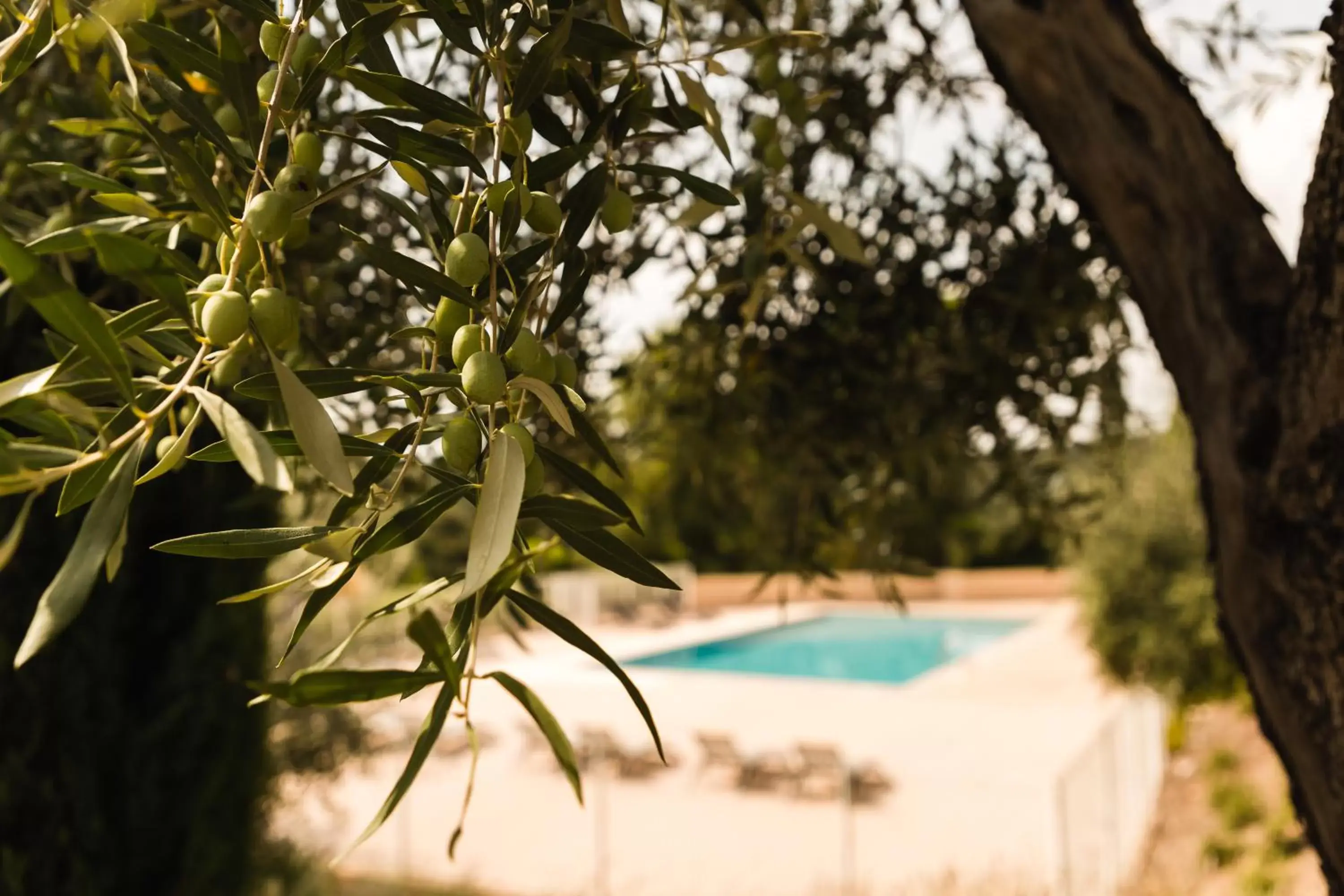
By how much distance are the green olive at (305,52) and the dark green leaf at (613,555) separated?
0.27 metres

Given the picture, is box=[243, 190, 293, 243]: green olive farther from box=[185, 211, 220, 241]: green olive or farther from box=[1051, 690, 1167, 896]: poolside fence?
box=[1051, 690, 1167, 896]: poolside fence

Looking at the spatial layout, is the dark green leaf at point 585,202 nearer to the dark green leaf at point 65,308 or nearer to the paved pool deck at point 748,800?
the dark green leaf at point 65,308

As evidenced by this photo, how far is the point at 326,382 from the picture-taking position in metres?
0.45

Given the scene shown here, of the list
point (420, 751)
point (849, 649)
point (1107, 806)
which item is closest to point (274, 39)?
point (420, 751)

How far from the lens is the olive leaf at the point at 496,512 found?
33 cm

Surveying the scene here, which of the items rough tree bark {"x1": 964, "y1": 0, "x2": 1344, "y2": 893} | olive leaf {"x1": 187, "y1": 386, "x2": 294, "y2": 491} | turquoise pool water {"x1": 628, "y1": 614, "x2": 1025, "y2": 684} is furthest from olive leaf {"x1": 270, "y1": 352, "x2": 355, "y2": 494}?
turquoise pool water {"x1": 628, "y1": 614, "x2": 1025, "y2": 684}

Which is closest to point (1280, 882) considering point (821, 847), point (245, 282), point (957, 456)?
point (821, 847)

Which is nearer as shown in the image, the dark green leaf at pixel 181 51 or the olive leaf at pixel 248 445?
the olive leaf at pixel 248 445

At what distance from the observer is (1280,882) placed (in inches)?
191

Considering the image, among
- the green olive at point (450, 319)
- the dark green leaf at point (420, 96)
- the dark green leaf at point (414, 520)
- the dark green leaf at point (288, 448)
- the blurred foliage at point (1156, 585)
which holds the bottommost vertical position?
the blurred foliage at point (1156, 585)

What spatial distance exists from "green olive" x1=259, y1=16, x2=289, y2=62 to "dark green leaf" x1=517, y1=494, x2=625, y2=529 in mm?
252

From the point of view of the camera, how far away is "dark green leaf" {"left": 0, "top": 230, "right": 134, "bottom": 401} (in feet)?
1.03

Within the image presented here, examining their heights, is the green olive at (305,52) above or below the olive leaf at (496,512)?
above

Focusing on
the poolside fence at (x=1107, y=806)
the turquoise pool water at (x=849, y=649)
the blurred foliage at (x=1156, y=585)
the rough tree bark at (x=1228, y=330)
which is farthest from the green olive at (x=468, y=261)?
the turquoise pool water at (x=849, y=649)
